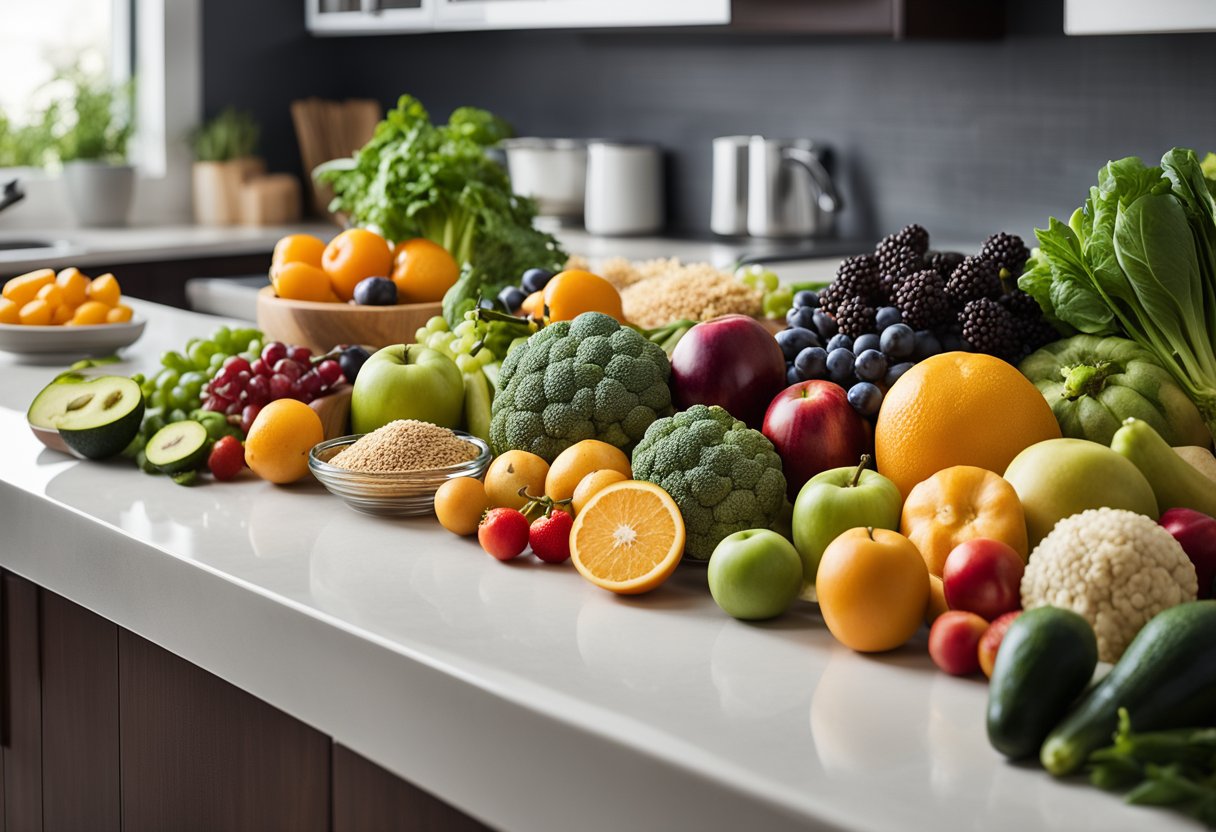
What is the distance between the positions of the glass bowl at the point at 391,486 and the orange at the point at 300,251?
0.72 meters

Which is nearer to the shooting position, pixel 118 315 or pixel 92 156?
pixel 118 315

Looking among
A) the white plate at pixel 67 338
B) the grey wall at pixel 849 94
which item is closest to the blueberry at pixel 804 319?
the white plate at pixel 67 338

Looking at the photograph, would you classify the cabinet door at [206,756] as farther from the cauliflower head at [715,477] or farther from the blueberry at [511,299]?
the blueberry at [511,299]

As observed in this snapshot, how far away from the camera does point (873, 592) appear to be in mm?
937

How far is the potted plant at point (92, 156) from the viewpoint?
4.38 metres

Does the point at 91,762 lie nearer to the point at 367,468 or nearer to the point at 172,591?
the point at 172,591

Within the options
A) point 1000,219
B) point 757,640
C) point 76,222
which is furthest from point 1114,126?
point 76,222

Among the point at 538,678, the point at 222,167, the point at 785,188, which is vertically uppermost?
the point at 222,167

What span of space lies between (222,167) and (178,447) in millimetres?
3393

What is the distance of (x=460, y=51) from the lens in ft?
15.8

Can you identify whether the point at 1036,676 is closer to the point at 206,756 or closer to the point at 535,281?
the point at 206,756

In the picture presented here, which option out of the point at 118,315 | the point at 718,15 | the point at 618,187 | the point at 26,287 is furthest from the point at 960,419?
the point at 618,187

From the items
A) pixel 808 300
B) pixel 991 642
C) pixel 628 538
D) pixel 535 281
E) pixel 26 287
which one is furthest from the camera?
pixel 26 287

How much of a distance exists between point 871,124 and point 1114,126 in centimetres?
70
